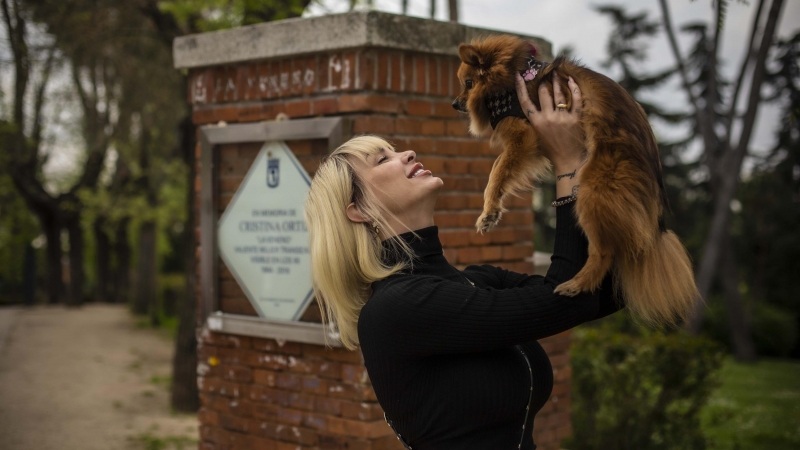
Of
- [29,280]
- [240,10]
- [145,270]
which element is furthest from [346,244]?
[29,280]

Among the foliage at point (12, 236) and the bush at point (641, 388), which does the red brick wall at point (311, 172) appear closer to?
the bush at point (641, 388)

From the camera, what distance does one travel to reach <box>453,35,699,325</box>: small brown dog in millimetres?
1873

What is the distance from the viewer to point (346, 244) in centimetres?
226

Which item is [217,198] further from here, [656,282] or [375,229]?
[656,282]

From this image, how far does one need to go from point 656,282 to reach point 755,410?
8.05 metres

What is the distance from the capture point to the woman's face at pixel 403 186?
7.36 feet

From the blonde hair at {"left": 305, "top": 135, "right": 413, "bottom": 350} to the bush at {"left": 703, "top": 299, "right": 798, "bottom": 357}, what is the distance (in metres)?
15.1

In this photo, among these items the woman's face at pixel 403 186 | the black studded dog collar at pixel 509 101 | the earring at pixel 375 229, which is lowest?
the earring at pixel 375 229

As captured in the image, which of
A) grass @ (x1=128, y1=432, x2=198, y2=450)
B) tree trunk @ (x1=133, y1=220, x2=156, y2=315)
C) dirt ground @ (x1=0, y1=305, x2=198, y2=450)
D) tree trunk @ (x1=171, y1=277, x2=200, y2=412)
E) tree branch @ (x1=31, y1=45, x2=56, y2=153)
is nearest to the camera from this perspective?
grass @ (x1=128, y1=432, x2=198, y2=450)

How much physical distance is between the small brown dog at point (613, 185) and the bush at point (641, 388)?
396 cm

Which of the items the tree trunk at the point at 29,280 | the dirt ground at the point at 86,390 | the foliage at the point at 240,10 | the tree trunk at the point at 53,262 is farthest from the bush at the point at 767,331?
the tree trunk at the point at 29,280

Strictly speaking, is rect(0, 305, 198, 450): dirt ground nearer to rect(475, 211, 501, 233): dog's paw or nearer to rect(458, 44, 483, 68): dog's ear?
rect(475, 211, 501, 233): dog's paw

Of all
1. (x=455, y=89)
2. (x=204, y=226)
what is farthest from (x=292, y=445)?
(x=455, y=89)

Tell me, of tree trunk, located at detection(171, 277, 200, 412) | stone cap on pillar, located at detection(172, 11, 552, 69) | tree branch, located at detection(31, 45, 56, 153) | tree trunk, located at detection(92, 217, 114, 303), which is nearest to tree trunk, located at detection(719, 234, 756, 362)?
tree trunk, located at detection(171, 277, 200, 412)
